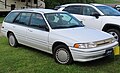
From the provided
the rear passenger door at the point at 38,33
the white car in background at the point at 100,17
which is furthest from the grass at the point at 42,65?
the white car in background at the point at 100,17

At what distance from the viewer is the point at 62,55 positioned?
6.20 meters

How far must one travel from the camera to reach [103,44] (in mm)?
6055

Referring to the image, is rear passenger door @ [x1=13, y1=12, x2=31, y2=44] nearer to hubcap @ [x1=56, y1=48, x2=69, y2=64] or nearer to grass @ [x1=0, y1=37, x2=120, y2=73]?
grass @ [x1=0, y1=37, x2=120, y2=73]

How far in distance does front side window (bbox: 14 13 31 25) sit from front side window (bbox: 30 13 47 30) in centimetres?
27

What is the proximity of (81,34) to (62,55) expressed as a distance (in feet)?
2.53

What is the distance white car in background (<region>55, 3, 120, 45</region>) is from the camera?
339 inches

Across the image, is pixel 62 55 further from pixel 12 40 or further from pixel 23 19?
pixel 12 40

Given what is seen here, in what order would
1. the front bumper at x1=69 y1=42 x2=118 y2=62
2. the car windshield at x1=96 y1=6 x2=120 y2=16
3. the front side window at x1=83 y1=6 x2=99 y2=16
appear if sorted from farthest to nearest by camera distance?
1. the front side window at x1=83 y1=6 x2=99 y2=16
2. the car windshield at x1=96 y1=6 x2=120 y2=16
3. the front bumper at x1=69 y1=42 x2=118 y2=62

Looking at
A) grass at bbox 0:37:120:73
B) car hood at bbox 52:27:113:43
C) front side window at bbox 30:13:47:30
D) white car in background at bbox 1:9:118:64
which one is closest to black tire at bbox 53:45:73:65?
white car in background at bbox 1:9:118:64

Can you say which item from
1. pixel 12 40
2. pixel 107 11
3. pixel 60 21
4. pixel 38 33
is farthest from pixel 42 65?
pixel 107 11

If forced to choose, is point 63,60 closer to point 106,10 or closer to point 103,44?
point 103,44

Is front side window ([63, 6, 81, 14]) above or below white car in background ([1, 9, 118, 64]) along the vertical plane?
above

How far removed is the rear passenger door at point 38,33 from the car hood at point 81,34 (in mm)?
416

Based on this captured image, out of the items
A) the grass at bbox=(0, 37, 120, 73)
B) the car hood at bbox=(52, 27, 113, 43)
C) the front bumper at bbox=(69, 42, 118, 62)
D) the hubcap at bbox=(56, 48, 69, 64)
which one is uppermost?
the car hood at bbox=(52, 27, 113, 43)
